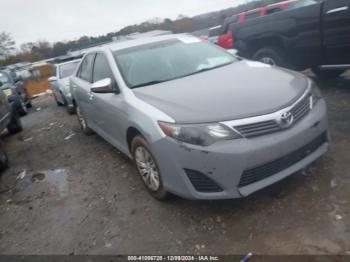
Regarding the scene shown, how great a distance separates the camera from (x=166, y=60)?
15.0ft

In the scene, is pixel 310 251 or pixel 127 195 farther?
pixel 127 195

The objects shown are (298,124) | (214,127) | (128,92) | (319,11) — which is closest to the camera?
(214,127)

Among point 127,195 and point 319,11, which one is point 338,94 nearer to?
point 319,11

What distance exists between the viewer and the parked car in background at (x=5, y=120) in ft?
20.3

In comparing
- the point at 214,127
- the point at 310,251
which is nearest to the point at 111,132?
the point at 214,127

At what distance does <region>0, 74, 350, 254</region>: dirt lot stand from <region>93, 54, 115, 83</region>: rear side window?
132 cm

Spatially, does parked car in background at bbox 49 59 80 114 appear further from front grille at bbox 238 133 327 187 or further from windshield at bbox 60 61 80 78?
front grille at bbox 238 133 327 187

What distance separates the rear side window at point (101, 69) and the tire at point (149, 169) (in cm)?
98

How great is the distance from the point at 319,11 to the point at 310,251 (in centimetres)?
482

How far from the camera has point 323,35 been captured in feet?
20.5

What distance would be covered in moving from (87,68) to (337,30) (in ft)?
14.0

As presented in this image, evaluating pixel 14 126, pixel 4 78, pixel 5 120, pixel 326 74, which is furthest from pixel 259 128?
pixel 4 78

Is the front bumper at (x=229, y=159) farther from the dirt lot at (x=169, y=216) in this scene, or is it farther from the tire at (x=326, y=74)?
the tire at (x=326, y=74)

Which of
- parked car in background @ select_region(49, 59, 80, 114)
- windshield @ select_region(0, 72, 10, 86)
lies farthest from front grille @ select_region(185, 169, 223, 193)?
windshield @ select_region(0, 72, 10, 86)
